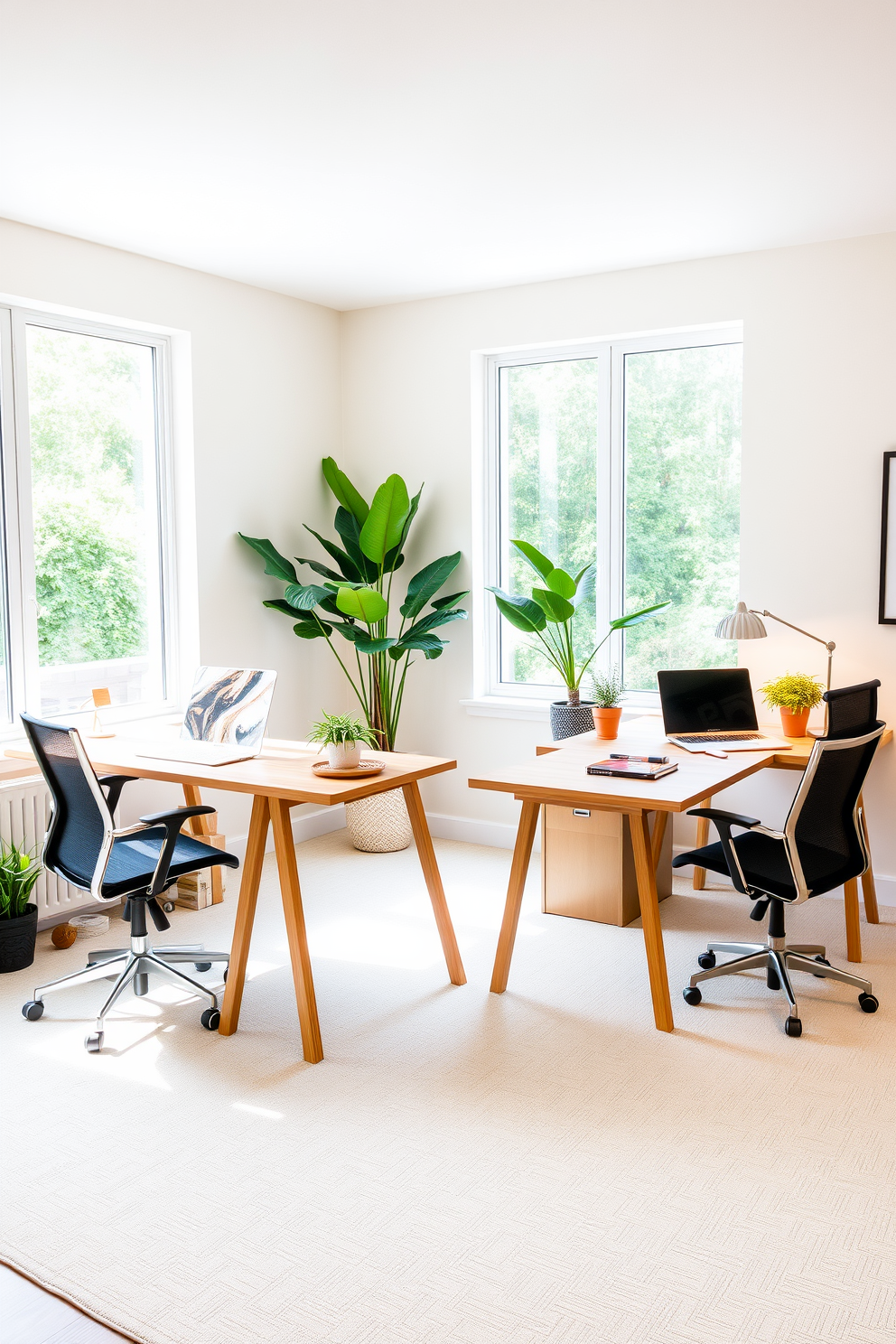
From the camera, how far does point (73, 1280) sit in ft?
7.14

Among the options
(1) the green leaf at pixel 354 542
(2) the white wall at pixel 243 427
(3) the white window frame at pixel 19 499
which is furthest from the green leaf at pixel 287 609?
(3) the white window frame at pixel 19 499

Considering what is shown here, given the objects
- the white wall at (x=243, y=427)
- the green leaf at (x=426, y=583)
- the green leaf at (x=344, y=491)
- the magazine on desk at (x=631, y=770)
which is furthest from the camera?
the green leaf at (x=344, y=491)

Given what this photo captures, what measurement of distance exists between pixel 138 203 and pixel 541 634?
8.73ft

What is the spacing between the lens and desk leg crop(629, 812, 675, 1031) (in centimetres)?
323

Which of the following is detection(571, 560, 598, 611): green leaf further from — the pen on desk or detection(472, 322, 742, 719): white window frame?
the pen on desk

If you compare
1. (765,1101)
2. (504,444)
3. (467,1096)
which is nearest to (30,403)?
(504,444)

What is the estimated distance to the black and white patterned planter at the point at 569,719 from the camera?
16.0 ft

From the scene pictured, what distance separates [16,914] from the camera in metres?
3.91

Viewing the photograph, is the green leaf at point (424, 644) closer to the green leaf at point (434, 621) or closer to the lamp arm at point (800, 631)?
the green leaf at point (434, 621)

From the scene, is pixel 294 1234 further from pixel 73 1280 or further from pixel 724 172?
pixel 724 172

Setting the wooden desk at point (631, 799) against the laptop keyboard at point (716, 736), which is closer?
the wooden desk at point (631, 799)

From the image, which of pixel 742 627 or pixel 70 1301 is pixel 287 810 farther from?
pixel 742 627

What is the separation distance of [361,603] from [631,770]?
5.83 ft

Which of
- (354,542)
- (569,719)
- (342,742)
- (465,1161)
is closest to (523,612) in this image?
(569,719)
